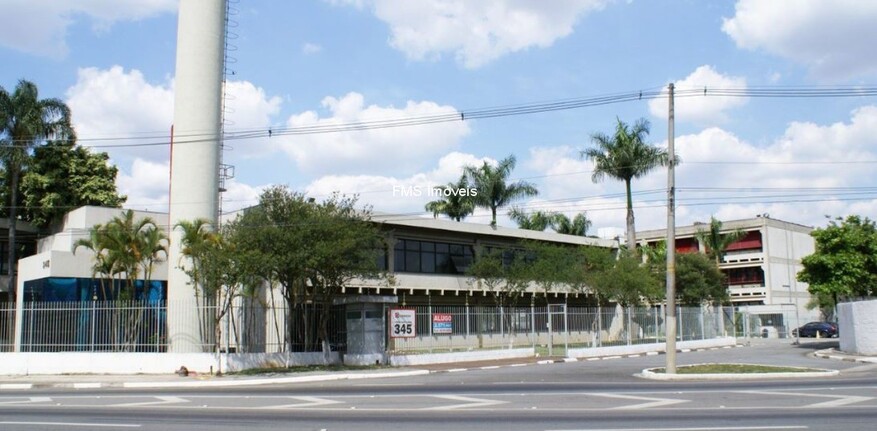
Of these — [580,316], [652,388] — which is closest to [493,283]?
[580,316]

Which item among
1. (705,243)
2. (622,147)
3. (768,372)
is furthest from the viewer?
(705,243)

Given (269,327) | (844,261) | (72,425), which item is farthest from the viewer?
(844,261)

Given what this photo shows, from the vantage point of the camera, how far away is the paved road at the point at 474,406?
43.1 ft

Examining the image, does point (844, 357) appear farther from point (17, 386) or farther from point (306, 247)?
point (17, 386)

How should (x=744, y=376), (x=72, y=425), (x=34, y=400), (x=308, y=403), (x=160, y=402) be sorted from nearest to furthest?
(x=72, y=425), (x=308, y=403), (x=160, y=402), (x=34, y=400), (x=744, y=376)

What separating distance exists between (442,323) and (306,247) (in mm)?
7964

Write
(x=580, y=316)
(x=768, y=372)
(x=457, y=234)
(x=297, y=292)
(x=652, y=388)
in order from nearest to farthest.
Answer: (x=652, y=388), (x=768, y=372), (x=297, y=292), (x=580, y=316), (x=457, y=234)

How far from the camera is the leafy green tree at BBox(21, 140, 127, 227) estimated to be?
44344 mm

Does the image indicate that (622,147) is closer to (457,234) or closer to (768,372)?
(457,234)

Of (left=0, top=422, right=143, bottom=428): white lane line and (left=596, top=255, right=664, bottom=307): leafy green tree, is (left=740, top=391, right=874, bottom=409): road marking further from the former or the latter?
(left=596, top=255, right=664, bottom=307): leafy green tree

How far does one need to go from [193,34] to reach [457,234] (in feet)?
67.1

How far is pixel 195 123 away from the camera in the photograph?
32.6 metres

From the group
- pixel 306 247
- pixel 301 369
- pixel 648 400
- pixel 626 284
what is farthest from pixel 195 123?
pixel 626 284

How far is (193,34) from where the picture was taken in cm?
3316
